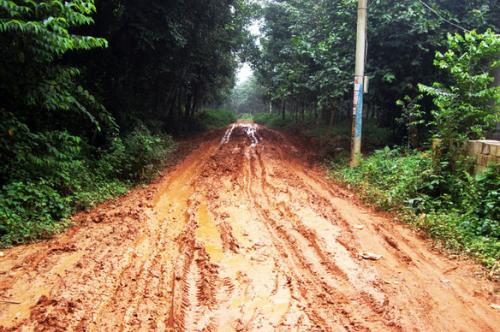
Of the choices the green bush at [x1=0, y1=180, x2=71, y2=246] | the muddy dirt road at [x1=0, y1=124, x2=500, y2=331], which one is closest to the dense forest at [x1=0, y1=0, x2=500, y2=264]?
the green bush at [x1=0, y1=180, x2=71, y2=246]

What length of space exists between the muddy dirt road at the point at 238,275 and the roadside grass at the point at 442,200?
39 centimetres

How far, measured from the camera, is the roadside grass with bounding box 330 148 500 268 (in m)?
5.89

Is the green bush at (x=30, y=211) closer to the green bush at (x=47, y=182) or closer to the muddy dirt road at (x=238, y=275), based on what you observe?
the green bush at (x=47, y=182)

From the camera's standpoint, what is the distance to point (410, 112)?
36.0 feet

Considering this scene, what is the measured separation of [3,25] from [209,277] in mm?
4390

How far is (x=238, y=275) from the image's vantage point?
4.79 meters

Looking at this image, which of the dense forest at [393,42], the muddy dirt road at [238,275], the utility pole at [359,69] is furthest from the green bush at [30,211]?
the dense forest at [393,42]

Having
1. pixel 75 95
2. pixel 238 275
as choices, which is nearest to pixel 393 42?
pixel 75 95

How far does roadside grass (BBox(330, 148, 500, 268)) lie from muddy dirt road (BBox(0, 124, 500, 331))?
39 cm

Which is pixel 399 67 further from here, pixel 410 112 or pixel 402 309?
pixel 402 309

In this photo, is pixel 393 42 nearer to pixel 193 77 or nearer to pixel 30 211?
pixel 193 77

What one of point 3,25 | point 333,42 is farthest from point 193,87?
point 3,25

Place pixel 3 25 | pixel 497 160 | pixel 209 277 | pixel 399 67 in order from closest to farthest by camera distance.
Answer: pixel 209 277
pixel 3 25
pixel 497 160
pixel 399 67

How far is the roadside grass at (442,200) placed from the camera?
19.3 ft
